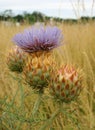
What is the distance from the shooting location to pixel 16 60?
157cm

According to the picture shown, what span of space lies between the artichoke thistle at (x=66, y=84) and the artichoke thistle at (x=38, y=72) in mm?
105

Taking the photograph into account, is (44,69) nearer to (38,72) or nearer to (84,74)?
(38,72)

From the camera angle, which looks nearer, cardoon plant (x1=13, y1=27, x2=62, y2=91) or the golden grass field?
cardoon plant (x1=13, y1=27, x2=62, y2=91)

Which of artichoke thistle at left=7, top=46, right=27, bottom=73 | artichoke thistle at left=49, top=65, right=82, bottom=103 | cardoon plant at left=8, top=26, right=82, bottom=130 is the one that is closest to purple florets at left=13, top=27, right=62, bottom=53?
cardoon plant at left=8, top=26, right=82, bottom=130

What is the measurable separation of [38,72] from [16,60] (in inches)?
9.3

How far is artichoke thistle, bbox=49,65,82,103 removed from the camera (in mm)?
1249

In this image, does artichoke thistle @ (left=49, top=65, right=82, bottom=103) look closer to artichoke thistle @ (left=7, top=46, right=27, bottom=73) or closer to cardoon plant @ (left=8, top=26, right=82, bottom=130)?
cardoon plant @ (left=8, top=26, right=82, bottom=130)

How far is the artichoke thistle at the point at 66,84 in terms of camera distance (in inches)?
49.2

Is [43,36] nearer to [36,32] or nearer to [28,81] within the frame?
[36,32]

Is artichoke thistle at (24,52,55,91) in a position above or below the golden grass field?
above

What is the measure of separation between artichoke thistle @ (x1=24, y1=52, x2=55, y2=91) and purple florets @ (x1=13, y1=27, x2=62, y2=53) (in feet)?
0.26

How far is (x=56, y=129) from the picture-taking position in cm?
189

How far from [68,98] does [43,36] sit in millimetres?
339

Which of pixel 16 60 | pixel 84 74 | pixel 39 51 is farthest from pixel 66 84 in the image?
pixel 84 74
